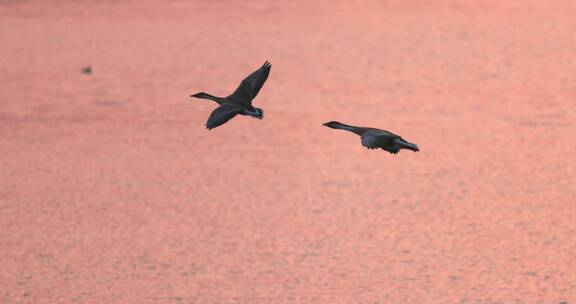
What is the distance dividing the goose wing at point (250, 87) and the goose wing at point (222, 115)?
31cm

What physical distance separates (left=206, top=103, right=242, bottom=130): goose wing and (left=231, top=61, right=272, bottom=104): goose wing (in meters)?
0.31

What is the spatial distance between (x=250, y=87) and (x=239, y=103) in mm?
649

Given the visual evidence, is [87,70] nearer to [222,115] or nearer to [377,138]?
[222,115]

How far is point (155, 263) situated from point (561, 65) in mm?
16618

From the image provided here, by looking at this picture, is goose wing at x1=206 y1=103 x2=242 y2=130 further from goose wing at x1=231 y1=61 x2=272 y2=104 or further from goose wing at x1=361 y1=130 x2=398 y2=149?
goose wing at x1=361 y1=130 x2=398 y2=149

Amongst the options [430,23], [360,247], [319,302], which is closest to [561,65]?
[430,23]

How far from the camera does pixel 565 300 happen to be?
78.9 ft

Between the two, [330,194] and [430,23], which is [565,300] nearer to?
[330,194]

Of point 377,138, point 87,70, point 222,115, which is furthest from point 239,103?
point 87,70

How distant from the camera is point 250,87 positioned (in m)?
14.0

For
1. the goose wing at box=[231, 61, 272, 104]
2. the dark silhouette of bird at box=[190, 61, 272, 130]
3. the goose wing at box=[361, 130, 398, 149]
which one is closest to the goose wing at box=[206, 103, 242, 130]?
the dark silhouette of bird at box=[190, 61, 272, 130]

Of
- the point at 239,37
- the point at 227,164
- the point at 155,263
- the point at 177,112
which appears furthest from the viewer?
the point at 239,37

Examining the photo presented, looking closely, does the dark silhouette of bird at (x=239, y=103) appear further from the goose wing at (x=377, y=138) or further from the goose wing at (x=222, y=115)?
the goose wing at (x=377, y=138)

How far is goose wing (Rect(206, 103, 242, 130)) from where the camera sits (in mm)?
12570
